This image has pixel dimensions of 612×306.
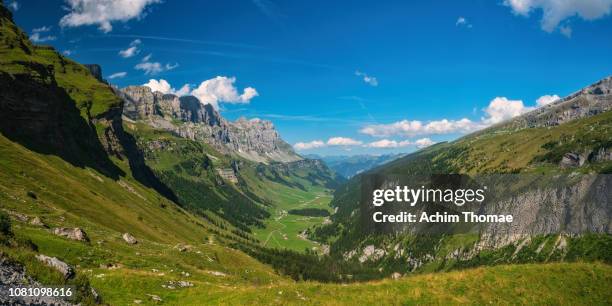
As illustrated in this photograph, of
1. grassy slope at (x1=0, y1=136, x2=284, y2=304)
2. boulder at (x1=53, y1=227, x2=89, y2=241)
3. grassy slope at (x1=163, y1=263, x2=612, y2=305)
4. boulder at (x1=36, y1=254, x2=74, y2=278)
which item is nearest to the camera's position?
boulder at (x1=36, y1=254, x2=74, y2=278)

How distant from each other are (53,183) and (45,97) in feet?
280

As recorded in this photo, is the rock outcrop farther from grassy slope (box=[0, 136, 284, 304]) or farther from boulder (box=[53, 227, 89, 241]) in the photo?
boulder (box=[53, 227, 89, 241])

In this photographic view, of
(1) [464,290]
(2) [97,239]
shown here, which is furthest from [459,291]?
(2) [97,239]

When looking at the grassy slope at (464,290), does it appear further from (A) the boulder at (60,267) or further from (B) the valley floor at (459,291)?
(A) the boulder at (60,267)

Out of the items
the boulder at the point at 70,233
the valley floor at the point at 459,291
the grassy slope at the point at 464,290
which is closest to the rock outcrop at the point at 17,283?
the valley floor at the point at 459,291

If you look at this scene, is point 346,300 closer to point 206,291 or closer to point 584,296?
point 206,291

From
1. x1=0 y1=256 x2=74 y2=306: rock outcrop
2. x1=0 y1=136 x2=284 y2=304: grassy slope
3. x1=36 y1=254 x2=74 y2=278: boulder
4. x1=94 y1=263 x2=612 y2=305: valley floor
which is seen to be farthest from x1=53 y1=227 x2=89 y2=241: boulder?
x1=0 y1=256 x2=74 y2=306: rock outcrop

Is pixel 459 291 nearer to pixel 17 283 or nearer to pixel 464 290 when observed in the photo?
pixel 464 290

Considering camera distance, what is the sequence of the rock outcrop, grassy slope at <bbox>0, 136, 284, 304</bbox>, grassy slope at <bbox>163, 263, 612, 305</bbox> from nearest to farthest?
the rock outcrop → grassy slope at <bbox>163, 263, 612, 305</bbox> → grassy slope at <bbox>0, 136, 284, 304</bbox>

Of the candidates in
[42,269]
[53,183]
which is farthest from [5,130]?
[42,269]

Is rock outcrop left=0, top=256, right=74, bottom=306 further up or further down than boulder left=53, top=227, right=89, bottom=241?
further up

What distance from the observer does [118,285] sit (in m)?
36.3

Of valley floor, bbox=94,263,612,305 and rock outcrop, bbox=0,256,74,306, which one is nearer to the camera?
rock outcrop, bbox=0,256,74,306

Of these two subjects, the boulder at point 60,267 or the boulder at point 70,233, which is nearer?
the boulder at point 60,267
